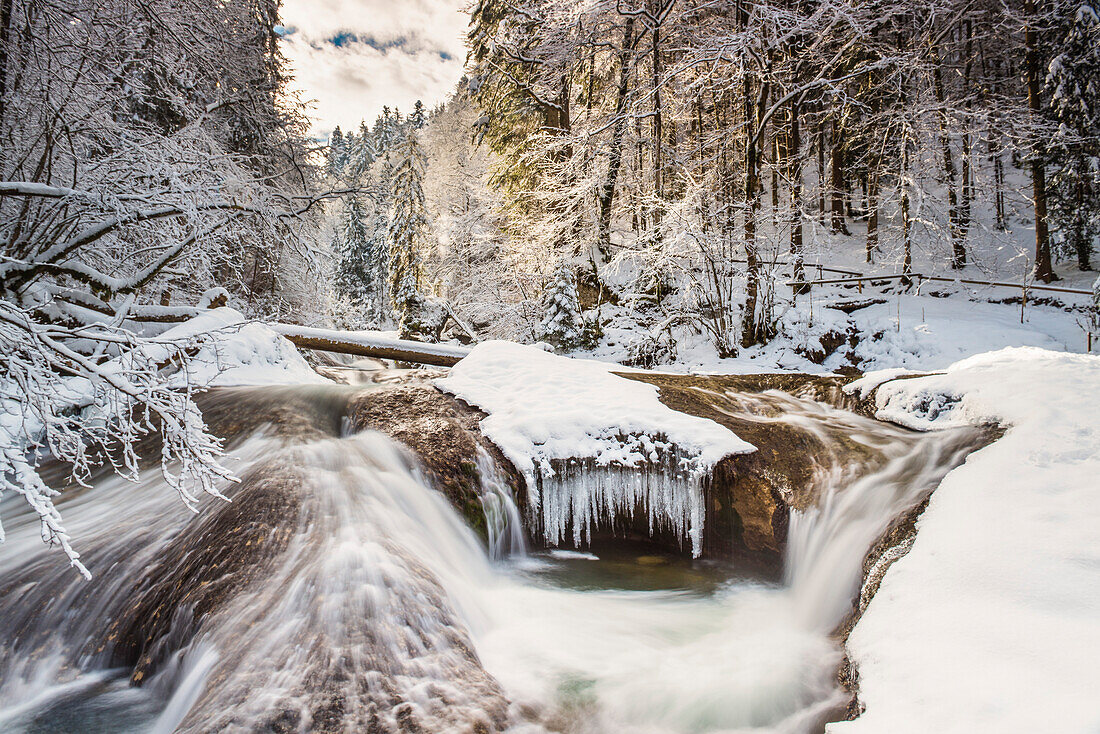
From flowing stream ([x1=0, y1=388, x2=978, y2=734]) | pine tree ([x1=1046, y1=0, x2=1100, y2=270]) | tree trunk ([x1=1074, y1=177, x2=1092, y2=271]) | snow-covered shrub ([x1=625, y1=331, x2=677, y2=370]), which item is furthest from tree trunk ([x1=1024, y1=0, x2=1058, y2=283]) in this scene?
flowing stream ([x1=0, y1=388, x2=978, y2=734])

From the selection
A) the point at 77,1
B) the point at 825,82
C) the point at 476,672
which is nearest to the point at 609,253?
the point at 825,82

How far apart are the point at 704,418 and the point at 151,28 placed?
7.90m

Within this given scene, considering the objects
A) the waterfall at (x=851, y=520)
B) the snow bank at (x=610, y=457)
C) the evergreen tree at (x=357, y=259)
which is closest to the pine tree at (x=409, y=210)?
the evergreen tree at (x=357, y=259)

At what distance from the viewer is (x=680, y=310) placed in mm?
12023

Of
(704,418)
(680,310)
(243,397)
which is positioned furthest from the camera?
(680,310)

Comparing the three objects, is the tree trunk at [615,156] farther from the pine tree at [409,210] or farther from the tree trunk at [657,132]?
the pine tree at [409,210]

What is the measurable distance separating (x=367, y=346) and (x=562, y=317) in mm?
5155

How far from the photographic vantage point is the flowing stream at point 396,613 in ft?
8.91

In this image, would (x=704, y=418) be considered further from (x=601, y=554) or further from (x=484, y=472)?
(x=484, y=472)

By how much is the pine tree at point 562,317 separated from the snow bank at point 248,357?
5.67 metres

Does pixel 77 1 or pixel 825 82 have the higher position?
pixel 825 82

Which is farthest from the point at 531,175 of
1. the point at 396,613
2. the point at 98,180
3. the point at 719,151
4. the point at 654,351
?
the point at 396,613

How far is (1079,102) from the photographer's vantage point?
47.0 ft

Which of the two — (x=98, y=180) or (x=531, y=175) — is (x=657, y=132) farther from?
(x=98, y=180)
